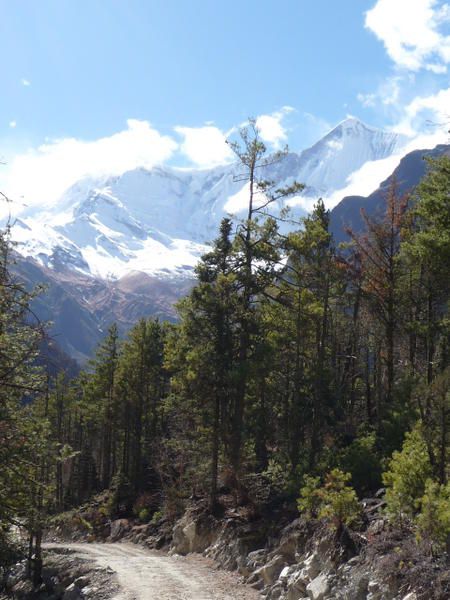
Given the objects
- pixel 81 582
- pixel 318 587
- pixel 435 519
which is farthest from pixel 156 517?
pixel 435 519

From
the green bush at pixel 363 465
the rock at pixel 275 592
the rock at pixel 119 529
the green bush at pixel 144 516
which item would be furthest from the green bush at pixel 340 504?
the rock at pixel 119 529

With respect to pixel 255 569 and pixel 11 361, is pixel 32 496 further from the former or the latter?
pixel 255 569

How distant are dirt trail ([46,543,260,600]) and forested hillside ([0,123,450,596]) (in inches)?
84.1

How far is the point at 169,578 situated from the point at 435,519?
354 inches

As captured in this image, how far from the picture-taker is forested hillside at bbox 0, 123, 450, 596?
11648 mm

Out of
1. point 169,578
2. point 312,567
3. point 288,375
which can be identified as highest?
point 288,375

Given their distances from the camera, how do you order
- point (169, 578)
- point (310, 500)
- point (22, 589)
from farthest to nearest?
point (22, 589), point (169, 578), point (310, 500)

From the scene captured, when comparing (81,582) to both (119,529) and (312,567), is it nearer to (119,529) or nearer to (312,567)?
(312,567)

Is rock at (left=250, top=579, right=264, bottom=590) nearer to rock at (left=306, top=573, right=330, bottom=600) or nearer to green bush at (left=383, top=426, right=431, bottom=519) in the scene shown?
rock at (left=306, top=573, right=330, bottom=600)

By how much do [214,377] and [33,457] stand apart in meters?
7.78

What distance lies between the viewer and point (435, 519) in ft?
28.4

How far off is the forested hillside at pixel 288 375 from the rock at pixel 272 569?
4.04 feet

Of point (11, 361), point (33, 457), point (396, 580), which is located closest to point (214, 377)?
point (33, 457)

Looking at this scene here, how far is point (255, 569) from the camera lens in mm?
14281
